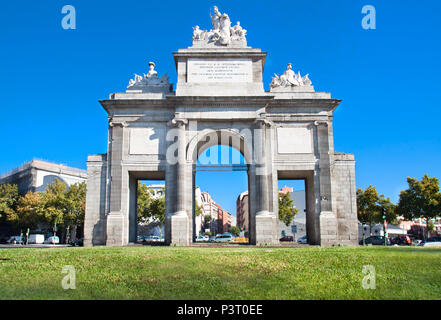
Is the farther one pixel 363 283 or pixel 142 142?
pixel 142 142

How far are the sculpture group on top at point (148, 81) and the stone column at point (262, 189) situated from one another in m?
9.16

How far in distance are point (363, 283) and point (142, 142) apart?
23.5 m

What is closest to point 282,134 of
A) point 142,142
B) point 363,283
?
point 142,142

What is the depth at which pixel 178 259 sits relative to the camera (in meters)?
17.9

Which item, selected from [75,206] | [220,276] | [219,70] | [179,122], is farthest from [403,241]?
[75,206]

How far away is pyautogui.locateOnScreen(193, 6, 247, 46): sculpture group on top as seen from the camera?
34.2 m

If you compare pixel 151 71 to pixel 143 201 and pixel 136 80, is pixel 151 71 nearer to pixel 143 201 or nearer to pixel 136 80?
pixel 136 80

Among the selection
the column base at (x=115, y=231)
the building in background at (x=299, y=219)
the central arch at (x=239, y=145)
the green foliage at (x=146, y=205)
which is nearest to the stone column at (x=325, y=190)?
the central arch at (x=239, y=145)

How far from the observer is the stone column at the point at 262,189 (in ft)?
101

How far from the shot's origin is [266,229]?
101 feet

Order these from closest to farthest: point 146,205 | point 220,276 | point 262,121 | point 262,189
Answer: point 220,276 → point 262,189 → point 262,121 → point 146,205

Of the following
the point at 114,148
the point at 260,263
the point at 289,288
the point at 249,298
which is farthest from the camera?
the point at 114,148

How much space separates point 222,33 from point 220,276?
25062mm
